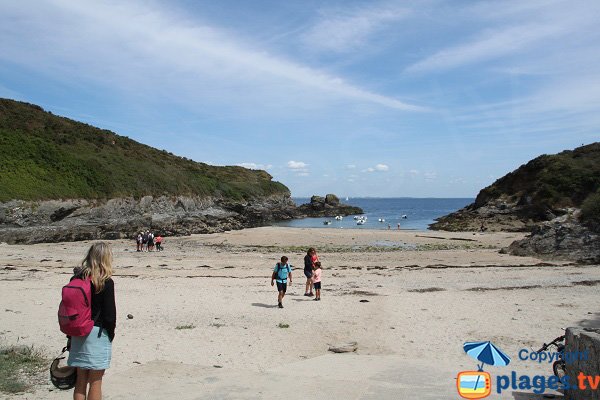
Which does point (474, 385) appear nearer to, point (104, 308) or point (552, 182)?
point (104, 308)

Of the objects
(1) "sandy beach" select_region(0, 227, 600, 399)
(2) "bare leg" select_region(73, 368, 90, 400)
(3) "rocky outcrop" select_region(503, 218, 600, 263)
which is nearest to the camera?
(2) "bare leg" select_region(73, 368, 90, 400)

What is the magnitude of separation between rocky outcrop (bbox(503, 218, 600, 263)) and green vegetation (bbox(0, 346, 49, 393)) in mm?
27430

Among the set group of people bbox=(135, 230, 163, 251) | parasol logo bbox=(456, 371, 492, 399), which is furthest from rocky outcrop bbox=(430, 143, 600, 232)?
parasol logo bbox=(456, 371, 492, 399)

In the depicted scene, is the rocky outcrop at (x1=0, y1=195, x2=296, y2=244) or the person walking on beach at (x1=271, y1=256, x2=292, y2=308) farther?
the rocky outcrop at (x1=0, y1=195, x2=296, y2=244)

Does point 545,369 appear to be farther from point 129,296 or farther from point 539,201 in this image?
point 539,201

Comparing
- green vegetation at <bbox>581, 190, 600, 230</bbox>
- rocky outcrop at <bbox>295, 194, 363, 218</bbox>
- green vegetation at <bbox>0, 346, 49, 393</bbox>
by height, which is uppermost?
rocky outcrop at <bbox>295, 194, 363, 218</bbox>

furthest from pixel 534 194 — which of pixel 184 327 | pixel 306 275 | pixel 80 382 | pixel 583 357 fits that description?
pixel 80 382

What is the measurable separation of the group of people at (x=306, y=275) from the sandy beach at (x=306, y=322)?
45cm

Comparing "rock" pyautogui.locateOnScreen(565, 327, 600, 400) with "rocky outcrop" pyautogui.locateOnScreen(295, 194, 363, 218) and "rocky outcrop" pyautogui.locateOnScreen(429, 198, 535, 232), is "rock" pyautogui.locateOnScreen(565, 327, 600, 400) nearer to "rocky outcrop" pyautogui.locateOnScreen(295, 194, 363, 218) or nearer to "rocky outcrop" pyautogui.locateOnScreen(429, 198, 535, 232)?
"rocky outcrop" pyautogui.locateOnScreen(429, 198, 535, 232)

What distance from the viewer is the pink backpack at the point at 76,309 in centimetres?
480

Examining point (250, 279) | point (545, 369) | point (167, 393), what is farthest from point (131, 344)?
point (250, 279)

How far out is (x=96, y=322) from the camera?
505 centimetres

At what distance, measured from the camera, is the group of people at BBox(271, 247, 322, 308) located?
1425 centimetres

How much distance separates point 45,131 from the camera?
65312 millimetres
